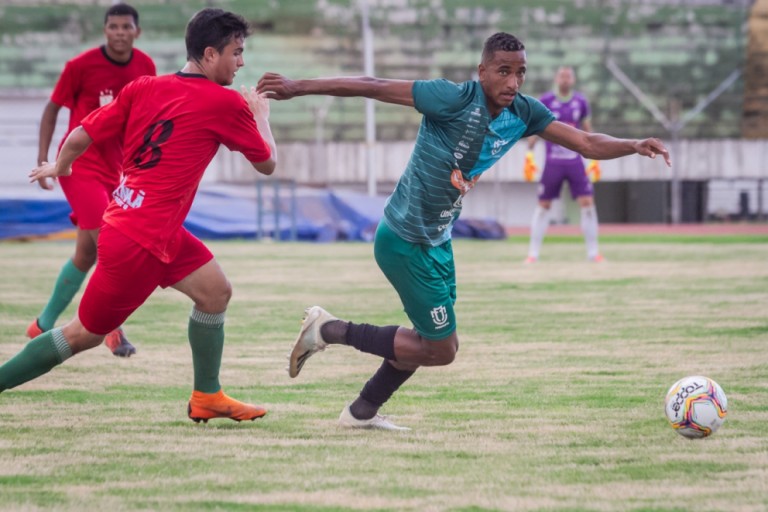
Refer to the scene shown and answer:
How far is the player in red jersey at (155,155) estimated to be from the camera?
578 centimetres

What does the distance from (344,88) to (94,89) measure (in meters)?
3.54

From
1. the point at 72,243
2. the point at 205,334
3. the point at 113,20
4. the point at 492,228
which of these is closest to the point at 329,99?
the point at 492,228

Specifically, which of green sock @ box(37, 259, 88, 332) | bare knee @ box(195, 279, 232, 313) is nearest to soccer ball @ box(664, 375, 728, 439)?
bare knee @ box(195, 279, 232, 313)

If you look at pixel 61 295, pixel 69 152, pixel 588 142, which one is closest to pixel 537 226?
pixel 61 295

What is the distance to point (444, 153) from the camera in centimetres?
596

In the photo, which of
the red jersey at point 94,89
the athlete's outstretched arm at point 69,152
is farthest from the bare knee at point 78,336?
the red jersey at point 94,89

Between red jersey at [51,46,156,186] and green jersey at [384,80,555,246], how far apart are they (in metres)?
3.39

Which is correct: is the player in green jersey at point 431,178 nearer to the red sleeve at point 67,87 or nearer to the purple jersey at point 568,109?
the red sleeve at point 67,87

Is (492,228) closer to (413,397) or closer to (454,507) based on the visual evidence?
(413,397)

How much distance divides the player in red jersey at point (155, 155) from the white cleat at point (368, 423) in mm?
1097

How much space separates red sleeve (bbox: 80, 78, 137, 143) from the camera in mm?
5836

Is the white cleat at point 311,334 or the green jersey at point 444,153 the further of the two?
the white cleat at point 311,334

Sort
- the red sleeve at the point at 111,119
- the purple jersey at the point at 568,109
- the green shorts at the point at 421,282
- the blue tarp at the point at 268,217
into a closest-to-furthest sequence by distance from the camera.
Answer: the red sleeve at the point at 111,119 < the green shorts at the point at 421,282 < the purple jersey at the point at 568,109 < the blue tarp at the point at 268,217

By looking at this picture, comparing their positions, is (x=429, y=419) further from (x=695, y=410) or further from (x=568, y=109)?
(x=568, y=109)
